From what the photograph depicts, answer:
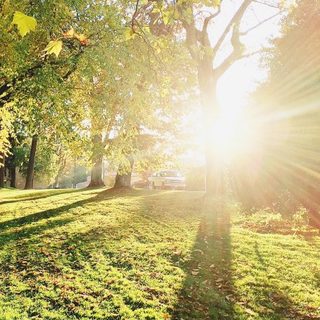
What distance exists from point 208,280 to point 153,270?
1173 millimetres

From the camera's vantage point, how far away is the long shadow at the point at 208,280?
577 centimetres

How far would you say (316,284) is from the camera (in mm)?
6898

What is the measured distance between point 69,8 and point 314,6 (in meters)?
7.13

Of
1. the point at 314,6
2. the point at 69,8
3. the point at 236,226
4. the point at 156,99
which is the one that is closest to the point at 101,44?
the point at 69,8

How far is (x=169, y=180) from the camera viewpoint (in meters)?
33.5

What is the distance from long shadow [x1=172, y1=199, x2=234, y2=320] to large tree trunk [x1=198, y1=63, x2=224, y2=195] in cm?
490

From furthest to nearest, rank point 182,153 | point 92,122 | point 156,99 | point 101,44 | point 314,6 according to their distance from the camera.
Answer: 1. point 182,153
2. point 92,122
3. point 156,99
4. point 101,44
5. point 314,6

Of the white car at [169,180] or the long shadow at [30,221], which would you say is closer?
the long shadow at [30,221]

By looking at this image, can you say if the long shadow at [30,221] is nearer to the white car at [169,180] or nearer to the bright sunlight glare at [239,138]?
the bright sunlight glare at [239,138]

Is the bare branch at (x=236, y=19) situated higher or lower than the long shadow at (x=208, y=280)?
higher

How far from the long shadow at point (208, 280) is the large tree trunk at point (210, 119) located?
4897mm

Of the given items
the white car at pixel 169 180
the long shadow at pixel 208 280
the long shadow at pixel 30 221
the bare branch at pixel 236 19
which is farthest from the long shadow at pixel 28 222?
the white car at pixel 169 180

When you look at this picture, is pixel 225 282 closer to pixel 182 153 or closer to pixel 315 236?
pixel 315 236

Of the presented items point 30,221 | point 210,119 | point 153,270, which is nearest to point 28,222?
point 30,221
